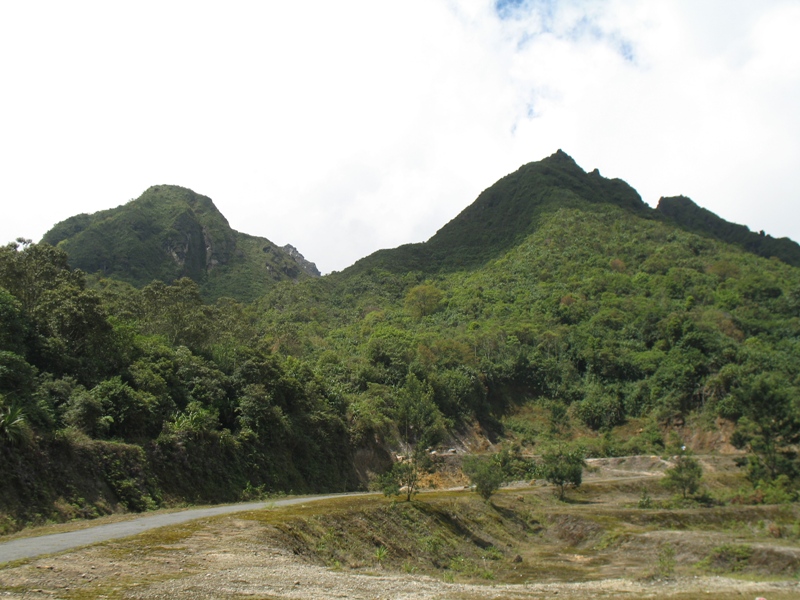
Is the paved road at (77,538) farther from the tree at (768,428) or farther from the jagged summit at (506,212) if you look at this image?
the jagged summit at (506,212)

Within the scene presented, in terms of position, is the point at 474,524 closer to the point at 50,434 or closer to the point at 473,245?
the point at 50,434

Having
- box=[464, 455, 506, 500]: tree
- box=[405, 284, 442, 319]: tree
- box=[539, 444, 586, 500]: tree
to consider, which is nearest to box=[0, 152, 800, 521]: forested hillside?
box=[405, 284, 442, 319]: tree

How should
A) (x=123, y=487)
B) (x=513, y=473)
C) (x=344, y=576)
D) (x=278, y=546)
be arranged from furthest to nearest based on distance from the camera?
1. (x=513, y=473)
2. (x=123, y=487)
3. (x=278, y=546)
4. (x=344, y=576)

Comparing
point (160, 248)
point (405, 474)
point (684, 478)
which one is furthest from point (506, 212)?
point (405, 474)

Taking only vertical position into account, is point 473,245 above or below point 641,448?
above

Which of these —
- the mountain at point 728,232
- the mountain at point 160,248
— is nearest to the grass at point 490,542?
the mountain at point 160,248

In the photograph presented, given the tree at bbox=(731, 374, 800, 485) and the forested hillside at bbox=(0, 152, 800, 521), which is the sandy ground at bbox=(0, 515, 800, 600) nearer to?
the forested hillside at bbox=(0, 152, 800, 521)

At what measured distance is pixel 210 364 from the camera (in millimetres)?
43906

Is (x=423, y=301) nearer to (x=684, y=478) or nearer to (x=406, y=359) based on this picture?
(x=406, y=359)

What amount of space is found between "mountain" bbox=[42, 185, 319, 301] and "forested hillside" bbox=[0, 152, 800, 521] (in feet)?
127

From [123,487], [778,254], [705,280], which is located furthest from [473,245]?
[123,487]

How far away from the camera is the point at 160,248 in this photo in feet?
526

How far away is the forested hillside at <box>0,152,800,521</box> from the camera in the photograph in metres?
29.8

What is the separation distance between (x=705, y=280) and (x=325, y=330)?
2897 inches
